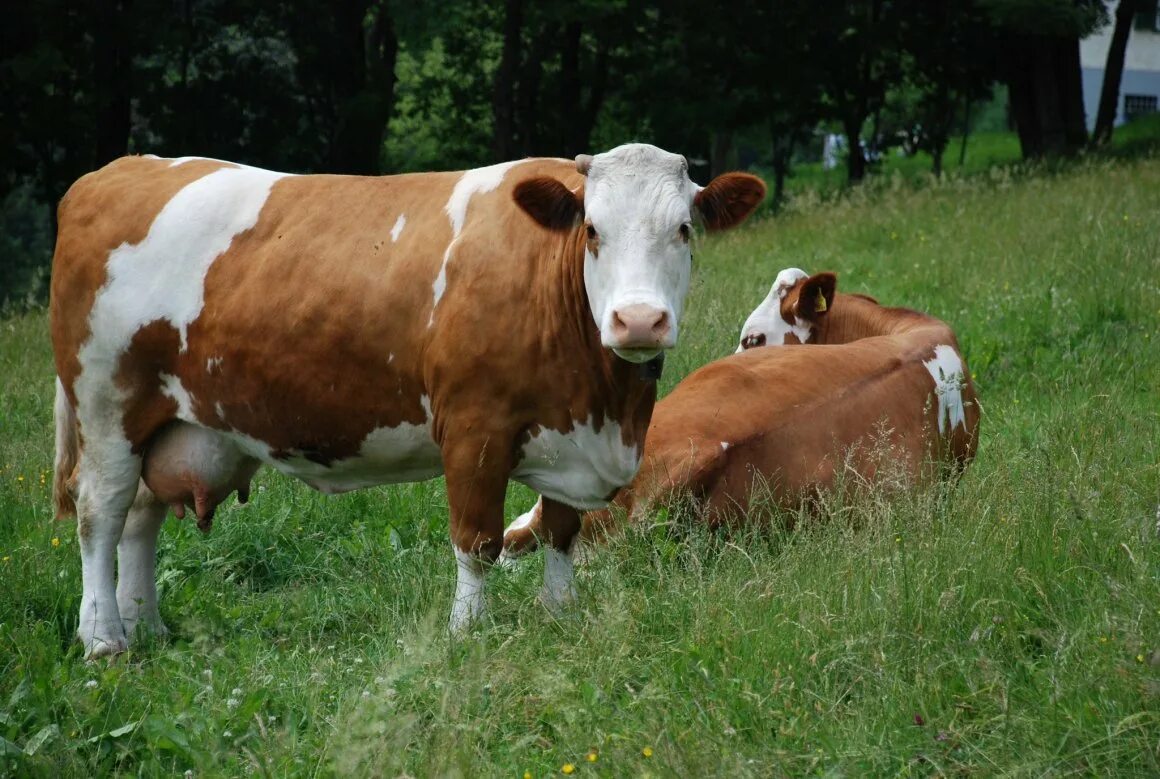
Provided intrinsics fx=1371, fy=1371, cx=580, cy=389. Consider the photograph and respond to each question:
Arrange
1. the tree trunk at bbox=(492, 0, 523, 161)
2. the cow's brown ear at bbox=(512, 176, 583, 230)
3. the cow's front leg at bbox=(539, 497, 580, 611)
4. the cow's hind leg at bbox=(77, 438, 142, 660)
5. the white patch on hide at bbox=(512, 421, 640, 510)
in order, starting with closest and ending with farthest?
the cow's brown ear at bbox=(512, 176, 583, 230)
the white patch on hide at bbox=(512, 421, 640, 510)
the cow's front leg at bbox=(539, 497, 580, 611)
the cow's hind leg at bbox=(77, 438, 142, 660)
the tree trunk at bbox=(492, 0, 523, 161)

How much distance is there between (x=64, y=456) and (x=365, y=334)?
178 cm

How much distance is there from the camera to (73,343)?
17.8 feet

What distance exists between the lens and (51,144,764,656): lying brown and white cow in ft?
15.3

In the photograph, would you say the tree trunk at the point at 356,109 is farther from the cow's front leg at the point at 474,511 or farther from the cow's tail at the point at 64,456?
the cow's front leg at the point at 474,511

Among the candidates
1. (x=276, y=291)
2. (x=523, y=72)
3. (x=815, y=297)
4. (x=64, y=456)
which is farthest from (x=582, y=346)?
(x=523, y=72)

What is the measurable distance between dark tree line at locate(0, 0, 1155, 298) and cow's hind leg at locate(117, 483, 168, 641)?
16418mm

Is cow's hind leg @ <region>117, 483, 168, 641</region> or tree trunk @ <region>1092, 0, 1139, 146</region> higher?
tree trunk @ <region>1092, 0, 1139, 146</region>

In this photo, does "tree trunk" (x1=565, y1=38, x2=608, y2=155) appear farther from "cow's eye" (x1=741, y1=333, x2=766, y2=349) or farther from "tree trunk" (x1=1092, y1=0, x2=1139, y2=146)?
"cow's eye" (x1=741, y1=333, x2=766, y2=349)

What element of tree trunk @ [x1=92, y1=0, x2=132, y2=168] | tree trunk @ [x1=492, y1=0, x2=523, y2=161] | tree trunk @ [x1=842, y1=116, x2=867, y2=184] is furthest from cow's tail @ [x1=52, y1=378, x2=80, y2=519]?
tree trunk @ [x1=842, y1=116, x2=867, y2=184]

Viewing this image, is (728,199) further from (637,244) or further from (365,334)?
(365,334)

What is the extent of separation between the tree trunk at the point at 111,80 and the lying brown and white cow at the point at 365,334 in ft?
56.8

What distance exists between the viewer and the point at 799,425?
600 cm

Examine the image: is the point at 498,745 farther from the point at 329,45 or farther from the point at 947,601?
the point at 329,45

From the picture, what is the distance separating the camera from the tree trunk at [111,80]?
21.6 meters
